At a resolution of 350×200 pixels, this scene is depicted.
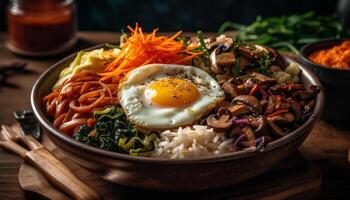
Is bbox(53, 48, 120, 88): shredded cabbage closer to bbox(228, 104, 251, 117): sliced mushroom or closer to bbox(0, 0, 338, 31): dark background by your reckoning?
bbox(228, 104, 251, 117): sliced mushroom

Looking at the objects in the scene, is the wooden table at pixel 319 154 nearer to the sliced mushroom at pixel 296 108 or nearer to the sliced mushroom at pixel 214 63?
the sliced mushroom at pixel 296 108

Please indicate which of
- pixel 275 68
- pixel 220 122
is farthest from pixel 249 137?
pixel 275 68

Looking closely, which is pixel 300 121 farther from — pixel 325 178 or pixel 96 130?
pixel 96 130

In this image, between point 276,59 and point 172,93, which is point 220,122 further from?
point 276,59

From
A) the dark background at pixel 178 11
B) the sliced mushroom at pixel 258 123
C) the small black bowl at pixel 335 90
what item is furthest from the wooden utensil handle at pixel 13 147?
the dark background at pixel 178 11

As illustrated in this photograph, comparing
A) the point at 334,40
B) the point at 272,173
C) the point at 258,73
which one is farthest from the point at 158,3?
the point at 272,173

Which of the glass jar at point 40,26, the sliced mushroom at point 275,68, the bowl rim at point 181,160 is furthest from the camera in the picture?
the glass jar at point 40,26

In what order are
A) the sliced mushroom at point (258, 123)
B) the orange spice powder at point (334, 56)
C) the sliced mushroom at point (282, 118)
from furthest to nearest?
the orange spice powder at point (334, 56) < the sliced mushroom at point (282, 118) < the sliced mushroom at point (258, 123)
